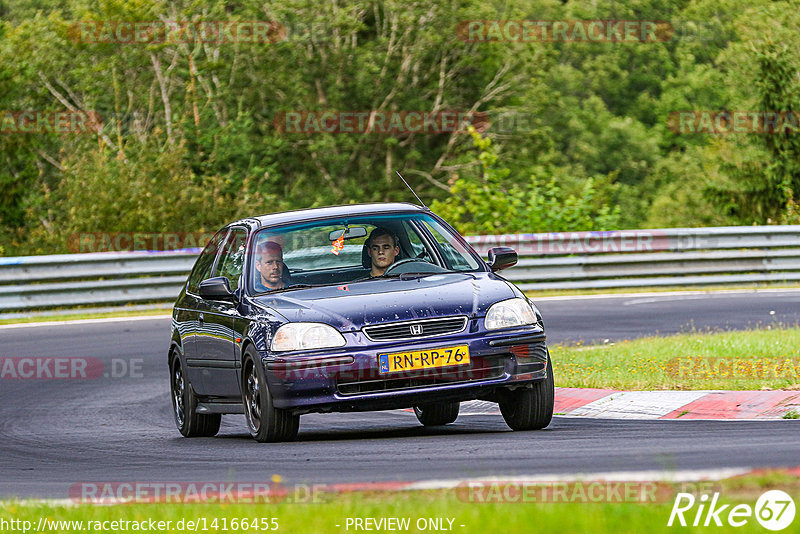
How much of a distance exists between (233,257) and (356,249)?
928mm

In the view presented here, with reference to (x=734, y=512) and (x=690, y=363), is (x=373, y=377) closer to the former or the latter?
(x=734, y=512)

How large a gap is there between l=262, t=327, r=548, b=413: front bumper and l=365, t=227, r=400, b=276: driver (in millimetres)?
1509

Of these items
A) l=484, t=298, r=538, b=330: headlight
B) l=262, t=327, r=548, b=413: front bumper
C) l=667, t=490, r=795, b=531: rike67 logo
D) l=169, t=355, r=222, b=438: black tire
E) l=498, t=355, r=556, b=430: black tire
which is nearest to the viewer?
l=667, t=490, r=795, b=531: rike67 logo

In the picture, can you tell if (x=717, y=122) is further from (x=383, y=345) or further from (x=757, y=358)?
(x=383, y=345)

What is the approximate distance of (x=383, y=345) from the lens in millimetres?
8180

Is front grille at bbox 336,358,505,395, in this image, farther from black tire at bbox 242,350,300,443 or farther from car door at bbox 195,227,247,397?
car door at bbox 195,227,247,397

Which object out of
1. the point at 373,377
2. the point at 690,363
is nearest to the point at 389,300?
the point at 373,377

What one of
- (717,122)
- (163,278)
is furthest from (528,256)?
(717,122)

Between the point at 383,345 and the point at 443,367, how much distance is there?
393 mm

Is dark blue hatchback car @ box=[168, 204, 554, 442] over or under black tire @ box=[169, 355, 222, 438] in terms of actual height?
over

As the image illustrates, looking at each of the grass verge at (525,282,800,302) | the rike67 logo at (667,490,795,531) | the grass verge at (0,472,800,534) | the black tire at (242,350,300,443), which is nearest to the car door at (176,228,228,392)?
the black tire at (242,350,300,443)

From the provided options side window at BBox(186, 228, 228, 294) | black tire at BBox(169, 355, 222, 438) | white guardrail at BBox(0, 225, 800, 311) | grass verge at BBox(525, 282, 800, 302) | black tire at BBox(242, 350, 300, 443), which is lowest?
grass verge at BBox(525, 282, 800, 302)

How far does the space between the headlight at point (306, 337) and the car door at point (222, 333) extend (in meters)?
0.85

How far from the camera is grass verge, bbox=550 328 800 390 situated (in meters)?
10.5
